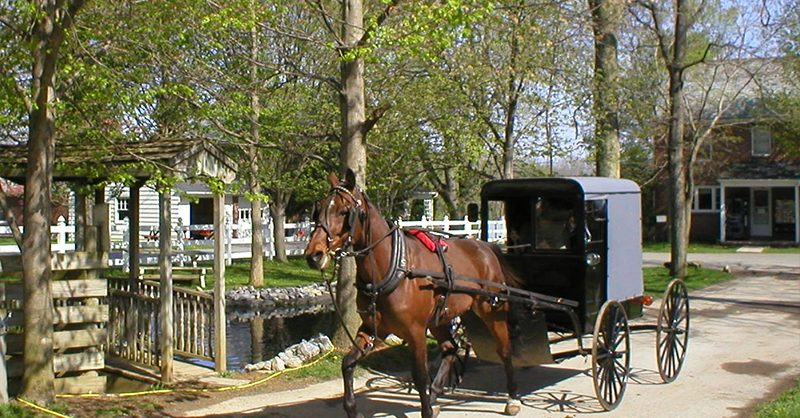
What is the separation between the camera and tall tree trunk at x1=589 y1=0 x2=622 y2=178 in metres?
19.9

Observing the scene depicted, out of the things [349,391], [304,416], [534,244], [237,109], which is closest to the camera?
[349,391]

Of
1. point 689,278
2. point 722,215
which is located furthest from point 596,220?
point 722,215

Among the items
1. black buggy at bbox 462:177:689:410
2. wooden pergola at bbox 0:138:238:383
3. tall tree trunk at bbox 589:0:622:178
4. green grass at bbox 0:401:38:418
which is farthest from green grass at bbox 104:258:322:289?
green grass at bbox 0:401:38:418

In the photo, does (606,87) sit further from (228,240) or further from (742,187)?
(742,187)

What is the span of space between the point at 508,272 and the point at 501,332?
2.49 ft

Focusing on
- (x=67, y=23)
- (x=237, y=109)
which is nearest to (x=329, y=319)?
(x=237, y=109)

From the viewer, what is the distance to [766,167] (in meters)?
43.3

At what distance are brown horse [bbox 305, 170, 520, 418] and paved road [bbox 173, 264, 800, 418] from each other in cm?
129

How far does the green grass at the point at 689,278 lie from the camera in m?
22.2

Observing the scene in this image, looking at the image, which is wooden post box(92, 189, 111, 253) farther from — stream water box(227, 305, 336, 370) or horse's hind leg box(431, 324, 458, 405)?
horse's hind leg box(431, 324, 458, 405)

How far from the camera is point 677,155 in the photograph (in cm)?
2408

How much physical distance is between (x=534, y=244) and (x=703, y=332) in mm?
6107

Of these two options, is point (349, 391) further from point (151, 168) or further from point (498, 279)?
point (151, 168)

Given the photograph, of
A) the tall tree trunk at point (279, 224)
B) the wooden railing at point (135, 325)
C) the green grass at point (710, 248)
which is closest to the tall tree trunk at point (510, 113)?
the wooden railing at point (135, 325)
